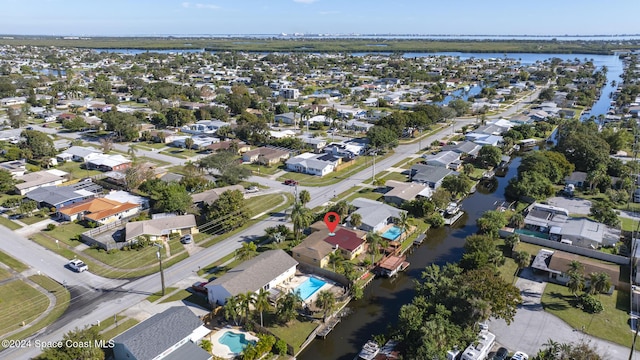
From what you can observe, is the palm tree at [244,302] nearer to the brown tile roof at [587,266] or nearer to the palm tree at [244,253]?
the palm tree at [244,253]

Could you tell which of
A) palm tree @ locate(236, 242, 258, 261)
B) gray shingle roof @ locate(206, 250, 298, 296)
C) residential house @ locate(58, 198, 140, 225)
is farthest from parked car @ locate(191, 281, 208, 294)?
residential house @ locate(58, 198, 140, 225)

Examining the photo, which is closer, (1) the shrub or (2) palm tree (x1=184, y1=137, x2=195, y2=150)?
(1) the shrub

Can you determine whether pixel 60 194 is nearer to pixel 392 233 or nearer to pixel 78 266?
pixel 78 266

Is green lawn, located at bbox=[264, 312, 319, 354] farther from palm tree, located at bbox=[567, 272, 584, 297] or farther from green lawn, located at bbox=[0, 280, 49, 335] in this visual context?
palm tree, located at bbox=[567, 272, 584, 297]

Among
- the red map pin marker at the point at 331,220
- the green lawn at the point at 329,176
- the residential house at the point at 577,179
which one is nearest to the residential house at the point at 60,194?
the green lawn at the point at 329,176

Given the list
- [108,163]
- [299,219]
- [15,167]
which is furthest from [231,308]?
[15,167]

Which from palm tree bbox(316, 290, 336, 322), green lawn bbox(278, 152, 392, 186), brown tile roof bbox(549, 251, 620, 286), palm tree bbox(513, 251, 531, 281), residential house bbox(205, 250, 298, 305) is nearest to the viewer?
palm tree bbox(316, 290, 336, 322)
